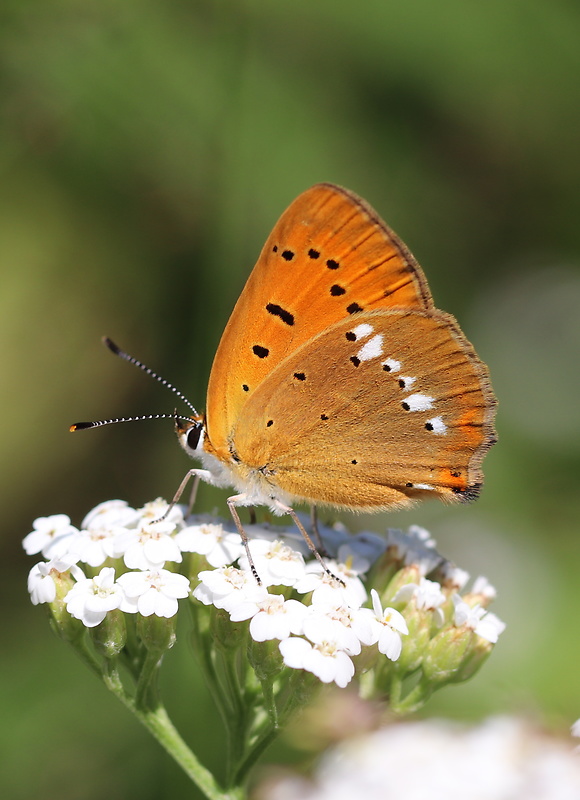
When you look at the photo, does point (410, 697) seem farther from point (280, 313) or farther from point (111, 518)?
point (280, 313)

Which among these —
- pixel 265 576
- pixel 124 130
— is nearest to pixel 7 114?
pixel 124 130

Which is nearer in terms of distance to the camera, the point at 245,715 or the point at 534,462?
the point at 245,715

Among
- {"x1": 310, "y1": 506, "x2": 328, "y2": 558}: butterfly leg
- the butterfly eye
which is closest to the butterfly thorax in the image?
the butterfly eye

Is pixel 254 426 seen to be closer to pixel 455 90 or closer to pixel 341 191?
pixel 341 191

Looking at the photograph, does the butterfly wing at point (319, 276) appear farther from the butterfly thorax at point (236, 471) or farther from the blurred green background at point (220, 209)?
the blurred green background at point (220, 209)

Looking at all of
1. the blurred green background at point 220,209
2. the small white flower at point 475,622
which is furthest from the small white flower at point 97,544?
the blurred green background at point 220,209

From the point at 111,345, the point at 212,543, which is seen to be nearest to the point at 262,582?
the point at 212,543
